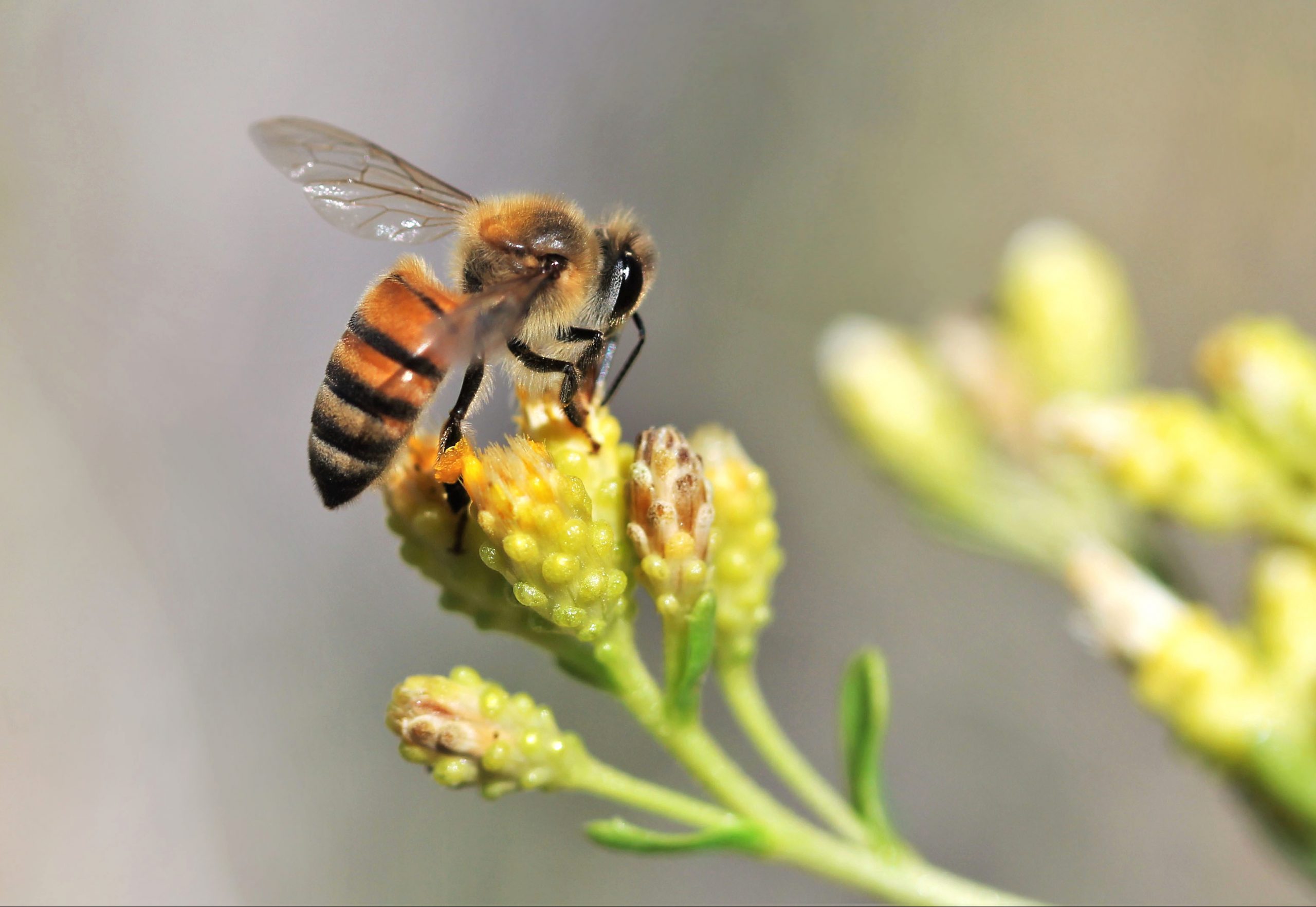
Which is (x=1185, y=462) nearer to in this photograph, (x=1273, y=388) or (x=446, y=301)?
(x=1273, y=388)

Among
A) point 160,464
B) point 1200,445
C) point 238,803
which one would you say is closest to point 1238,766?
point 1200,445

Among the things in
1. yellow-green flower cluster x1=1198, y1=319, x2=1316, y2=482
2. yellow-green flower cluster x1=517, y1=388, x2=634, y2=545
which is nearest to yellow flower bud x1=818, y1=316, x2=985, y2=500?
yellow-green flower cluster x1=1198, y1=319, x2=1316, y2=482

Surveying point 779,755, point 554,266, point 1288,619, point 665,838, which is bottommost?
point 665,838

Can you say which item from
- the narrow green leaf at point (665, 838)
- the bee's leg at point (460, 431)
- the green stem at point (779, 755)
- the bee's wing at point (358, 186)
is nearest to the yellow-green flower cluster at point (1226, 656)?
the green stem at point (779, 755)

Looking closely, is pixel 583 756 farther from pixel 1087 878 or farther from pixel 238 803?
pixel 1087 878

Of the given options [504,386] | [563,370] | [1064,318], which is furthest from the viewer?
[504,386]

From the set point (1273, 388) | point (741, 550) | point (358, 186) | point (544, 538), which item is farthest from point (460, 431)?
point (1273, 388)

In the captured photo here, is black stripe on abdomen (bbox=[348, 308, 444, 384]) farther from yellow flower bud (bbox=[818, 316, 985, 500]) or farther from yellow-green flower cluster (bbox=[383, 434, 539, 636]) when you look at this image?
yellow flower bud (bbox=[818, 316, 985, 500])
